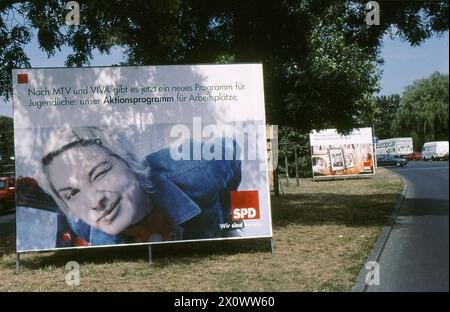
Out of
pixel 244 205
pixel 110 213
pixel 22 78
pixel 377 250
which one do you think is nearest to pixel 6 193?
pixel 22 78

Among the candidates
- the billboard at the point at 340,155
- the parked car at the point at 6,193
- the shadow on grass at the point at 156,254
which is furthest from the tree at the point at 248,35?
the billboard at the point at 340,155

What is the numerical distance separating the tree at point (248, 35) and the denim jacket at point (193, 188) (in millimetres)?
2798

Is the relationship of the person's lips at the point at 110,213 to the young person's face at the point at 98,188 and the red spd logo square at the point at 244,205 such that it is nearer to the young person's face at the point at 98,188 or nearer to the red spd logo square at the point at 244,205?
the young person's face at the point at 98,188

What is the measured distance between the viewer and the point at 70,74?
788cm

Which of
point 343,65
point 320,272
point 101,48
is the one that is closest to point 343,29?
point 101,48

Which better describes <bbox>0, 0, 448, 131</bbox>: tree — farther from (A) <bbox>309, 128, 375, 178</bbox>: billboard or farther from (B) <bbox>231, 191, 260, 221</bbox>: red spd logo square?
(A) <bbox>309, 128, 375, 178</bbox>: billboard

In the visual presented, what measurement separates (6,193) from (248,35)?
17359 mm

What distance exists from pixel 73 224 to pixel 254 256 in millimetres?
2757

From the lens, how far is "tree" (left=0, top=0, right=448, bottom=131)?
983 cm

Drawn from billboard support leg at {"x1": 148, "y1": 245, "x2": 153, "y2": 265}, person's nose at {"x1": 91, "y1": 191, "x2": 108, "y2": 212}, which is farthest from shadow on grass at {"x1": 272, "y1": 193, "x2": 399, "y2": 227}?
person's nose at {"x1": 91, "y1": 191, "x2": 108, "y2": 212}

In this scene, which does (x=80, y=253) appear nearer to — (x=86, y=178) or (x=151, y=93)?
(x=86, y=178)

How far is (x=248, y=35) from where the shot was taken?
12758 millimetres

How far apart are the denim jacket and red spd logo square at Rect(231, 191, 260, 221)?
9 cm

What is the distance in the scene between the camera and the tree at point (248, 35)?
9.83 m
